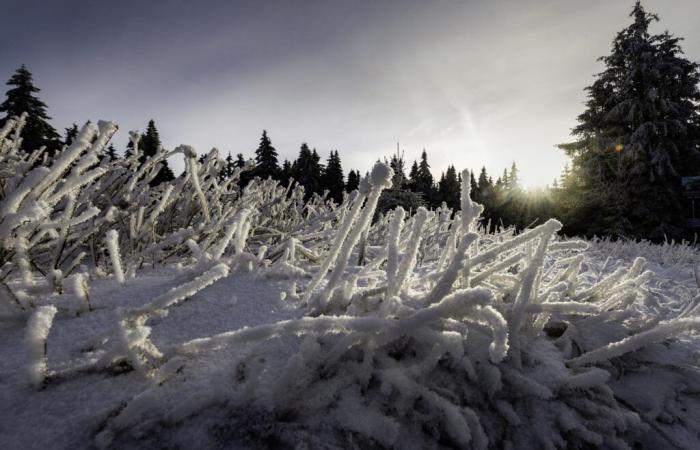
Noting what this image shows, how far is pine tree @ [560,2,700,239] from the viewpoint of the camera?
704 inches

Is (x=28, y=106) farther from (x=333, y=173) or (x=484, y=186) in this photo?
(x=484, y=186)

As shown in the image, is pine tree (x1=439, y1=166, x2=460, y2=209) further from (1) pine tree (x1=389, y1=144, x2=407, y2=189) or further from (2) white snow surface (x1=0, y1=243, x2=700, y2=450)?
(2) white snow surface (x1=0, y1=243, x2=700, y2=450)

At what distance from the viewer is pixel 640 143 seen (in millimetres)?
17828

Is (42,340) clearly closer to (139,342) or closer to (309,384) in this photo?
(139,342)

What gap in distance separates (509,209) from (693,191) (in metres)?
26.2

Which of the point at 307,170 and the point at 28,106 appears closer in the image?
the point at 28,106

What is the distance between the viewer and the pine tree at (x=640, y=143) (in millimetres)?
17891

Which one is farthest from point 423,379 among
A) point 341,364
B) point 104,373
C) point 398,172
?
point 398,172

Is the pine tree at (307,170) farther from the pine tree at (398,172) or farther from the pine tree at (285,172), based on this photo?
the pine tree at (398,172)

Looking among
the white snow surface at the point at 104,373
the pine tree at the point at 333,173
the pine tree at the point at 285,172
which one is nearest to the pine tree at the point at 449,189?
the pine tree at the point at 333,173

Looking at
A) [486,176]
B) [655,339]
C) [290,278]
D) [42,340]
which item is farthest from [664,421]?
[486,176]

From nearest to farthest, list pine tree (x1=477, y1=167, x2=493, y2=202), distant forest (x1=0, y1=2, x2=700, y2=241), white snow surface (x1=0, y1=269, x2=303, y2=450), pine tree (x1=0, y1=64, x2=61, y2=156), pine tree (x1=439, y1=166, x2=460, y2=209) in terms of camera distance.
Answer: white snow surface (x1=0, y1=269, x2=303, y2=450), distant forest (x1=0, y1=2, x2=700, y2=241), pine tree (x1=0, y1=64, x2=61, y2=156), pine tree (x1=439, y1=166, x2=460, y2=209), pine tree (x1=477, y1=167, x2=493, y2=202)

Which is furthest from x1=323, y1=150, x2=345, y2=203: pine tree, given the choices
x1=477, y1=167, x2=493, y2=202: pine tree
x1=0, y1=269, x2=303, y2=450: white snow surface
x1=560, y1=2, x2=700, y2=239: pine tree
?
x1=0, y1=269, x2=303, y2=450: white snow surface

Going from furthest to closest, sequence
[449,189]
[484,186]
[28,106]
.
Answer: [484,186], [449,189], [28,106]
